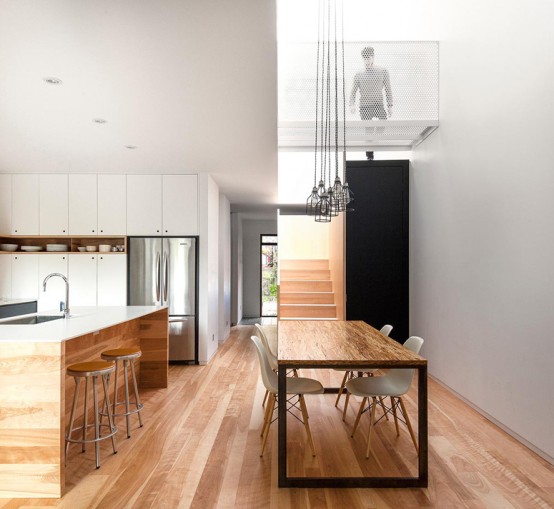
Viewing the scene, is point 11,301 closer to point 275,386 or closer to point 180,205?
point 180,205

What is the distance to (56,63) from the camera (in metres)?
2.91

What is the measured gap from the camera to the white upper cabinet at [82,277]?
6188 millimetres

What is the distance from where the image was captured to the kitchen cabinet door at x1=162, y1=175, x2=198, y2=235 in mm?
6242

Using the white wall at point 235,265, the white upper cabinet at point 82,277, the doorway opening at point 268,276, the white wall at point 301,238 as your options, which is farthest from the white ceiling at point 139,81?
the doorway opening at point 268,276

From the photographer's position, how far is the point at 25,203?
6199mm

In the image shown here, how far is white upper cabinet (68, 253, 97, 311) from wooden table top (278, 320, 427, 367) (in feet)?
10.0

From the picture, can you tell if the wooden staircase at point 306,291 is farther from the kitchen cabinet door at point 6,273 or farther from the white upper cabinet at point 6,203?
the white upper cabinet at point 6,203

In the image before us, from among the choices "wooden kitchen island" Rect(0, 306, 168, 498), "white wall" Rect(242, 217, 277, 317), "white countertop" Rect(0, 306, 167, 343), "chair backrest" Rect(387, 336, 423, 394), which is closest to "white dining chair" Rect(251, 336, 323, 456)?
"chair backrest" Rect(387, 336, 423, 394)

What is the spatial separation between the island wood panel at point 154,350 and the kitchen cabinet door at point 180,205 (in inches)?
60.2

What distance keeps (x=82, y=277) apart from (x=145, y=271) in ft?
2.81

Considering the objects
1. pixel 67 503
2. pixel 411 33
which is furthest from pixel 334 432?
pixel 411 33

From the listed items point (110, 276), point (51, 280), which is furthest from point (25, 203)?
point (110, 276)

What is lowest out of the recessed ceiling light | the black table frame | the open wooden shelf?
the black table frame

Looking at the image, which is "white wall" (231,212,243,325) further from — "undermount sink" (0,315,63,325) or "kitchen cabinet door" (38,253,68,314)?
"undermount sink" (0,315,63,325)
